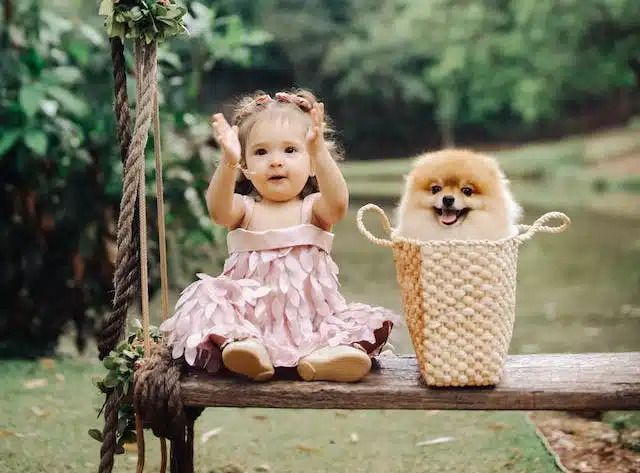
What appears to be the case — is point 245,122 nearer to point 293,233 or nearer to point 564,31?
point 293,233

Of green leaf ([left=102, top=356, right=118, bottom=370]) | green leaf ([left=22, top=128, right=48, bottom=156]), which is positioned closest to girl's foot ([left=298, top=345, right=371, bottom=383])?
green leaf ([left=102, top=356, right=118, bottom=370])

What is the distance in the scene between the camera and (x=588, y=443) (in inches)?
97.3

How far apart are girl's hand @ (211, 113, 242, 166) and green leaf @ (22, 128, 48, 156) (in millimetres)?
1546

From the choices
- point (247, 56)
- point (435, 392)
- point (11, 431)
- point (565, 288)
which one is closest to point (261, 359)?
point (435, 392)

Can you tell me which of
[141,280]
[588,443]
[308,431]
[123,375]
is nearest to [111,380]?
[123,375]

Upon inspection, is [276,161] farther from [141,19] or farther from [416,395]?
[416,395]

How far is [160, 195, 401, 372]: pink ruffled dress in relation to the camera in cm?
157

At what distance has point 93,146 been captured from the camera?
3.26 metres

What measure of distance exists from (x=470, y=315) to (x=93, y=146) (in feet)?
7.10

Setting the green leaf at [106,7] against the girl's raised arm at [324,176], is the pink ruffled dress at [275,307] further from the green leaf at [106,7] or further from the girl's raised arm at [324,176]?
the green leaf at [106,7]

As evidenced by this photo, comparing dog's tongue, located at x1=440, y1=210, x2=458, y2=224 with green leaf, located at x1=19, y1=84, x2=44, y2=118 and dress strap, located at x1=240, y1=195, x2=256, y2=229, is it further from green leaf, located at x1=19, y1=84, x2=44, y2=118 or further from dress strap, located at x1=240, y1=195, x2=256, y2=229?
green leaf, located at x1=19, y1=84, x2=44, y2=118

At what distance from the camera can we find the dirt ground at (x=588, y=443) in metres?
2.26

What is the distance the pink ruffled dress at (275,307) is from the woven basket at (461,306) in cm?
16

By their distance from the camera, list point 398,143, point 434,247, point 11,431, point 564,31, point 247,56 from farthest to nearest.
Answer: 1. point 398,143
2. point 564,31
3. point 247,56
4. point 11,431
5. point 434,247
